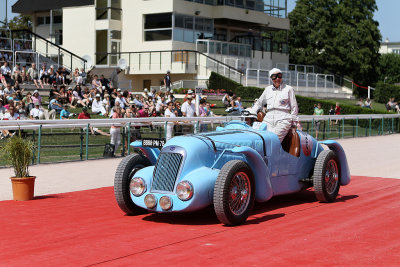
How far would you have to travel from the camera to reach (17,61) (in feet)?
102

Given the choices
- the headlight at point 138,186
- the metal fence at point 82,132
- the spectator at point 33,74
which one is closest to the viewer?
the headlight at point 138,186

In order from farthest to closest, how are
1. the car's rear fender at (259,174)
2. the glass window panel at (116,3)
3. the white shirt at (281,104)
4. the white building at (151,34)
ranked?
the glass window panel at (116,3) < the white building at (151,34) < the white shirt at (281,104) < the car's rear fender at (259,174)

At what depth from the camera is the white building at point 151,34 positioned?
4476cm

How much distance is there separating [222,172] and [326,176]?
2.81 metres

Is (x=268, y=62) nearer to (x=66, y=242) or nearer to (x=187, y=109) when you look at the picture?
(x=187, y=109)

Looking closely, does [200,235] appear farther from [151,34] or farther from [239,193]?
[151,34]

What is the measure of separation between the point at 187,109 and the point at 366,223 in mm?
16358

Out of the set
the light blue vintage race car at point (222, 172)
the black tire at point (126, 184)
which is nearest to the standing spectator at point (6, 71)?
the light blue vintage race car at point (222, 172)

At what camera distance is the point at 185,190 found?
28.7 feet

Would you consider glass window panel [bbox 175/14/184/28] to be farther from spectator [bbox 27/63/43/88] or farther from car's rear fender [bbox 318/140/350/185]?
car's rear fender [bbox 318/140/350/185]

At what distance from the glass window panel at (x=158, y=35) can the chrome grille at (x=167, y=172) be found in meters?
37.7

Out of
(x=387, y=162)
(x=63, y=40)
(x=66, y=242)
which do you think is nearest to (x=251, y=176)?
(x=66, y=242)

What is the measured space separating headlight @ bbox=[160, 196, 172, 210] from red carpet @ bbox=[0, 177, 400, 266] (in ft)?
0.88

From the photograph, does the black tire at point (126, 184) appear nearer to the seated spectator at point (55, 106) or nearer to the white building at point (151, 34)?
the seated spectator at point (55, 106)
